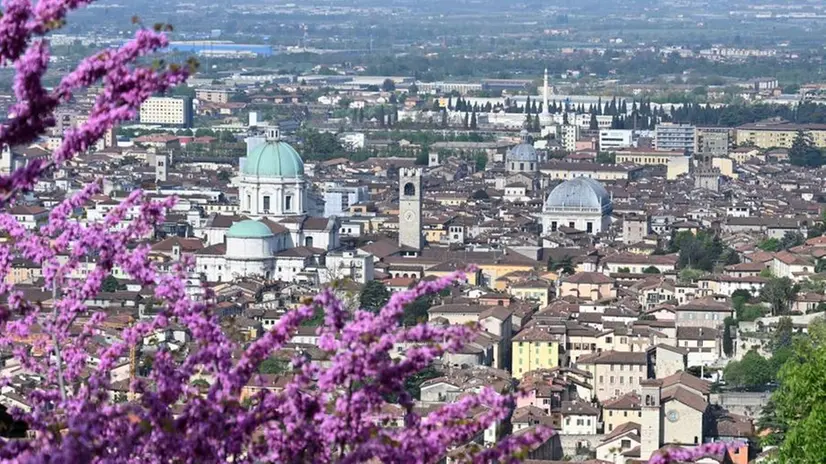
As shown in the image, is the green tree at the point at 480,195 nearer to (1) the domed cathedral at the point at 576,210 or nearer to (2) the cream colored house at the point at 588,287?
(1) the domed cathedral at the point at 576,210

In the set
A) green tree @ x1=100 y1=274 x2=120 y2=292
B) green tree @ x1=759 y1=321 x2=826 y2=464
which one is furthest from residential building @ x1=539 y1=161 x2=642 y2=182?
green tree @ x1=759 y1=321 x2=826 y2=464

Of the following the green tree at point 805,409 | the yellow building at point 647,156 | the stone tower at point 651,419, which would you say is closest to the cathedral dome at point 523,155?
the yellow building at point 647,156

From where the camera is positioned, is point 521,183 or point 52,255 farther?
point 521,183

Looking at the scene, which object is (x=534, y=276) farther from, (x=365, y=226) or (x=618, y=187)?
(x=618, y=187)

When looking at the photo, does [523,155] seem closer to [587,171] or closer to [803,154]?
[587,171]

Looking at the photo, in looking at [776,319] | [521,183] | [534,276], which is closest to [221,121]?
[521,183]

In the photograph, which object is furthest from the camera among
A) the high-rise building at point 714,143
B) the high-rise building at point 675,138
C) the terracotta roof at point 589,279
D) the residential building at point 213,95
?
the residential building at point 213,95
